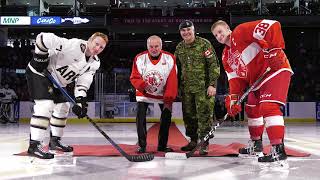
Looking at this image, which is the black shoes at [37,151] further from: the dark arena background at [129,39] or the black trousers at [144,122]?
the dark arena background at [129,39]

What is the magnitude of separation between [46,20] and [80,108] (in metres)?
11.7

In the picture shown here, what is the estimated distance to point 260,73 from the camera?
298cm

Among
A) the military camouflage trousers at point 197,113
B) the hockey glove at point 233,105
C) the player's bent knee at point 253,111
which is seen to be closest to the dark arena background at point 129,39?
the military camouflage trousers at point 197,113

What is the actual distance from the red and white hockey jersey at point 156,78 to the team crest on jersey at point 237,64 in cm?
56

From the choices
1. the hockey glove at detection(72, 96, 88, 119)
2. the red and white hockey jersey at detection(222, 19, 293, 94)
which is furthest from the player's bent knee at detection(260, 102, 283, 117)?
the hockey glove at detection(72, 96, 88, 119)

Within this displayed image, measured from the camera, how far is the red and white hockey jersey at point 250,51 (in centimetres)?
271

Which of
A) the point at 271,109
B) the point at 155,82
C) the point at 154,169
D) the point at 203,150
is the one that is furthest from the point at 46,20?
the point at 271,109

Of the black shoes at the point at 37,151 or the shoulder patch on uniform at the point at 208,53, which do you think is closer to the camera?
the black shoes at the point at 37,151

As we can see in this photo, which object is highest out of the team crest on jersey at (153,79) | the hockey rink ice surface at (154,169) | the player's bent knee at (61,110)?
the team crest on jersey at (153,79)

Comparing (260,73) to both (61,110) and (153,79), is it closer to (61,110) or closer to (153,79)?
(153,79)

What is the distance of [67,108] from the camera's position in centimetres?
342

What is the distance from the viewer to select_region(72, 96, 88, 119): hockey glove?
3012mm

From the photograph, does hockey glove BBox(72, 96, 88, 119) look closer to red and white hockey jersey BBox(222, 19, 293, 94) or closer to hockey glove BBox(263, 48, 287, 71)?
red and white hockey jersey BBox(222, 19, 293, 94)

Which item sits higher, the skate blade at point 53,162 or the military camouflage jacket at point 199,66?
the military camouflage jacket at point 199,66
